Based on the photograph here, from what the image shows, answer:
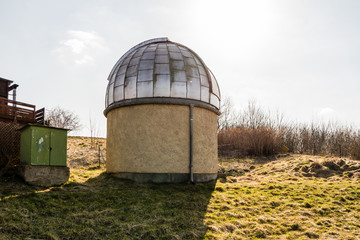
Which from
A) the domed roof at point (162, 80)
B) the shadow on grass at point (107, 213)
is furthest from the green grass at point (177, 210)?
the domed roof at point (162, 80)

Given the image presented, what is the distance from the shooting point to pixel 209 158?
1210cm

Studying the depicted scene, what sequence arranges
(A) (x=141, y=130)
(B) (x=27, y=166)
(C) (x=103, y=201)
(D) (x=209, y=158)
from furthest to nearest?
(D) (x=209, y=158) < (A) (x=141, y=130) < (B) (x=27, y=166) < (C) (x=103, y=201)

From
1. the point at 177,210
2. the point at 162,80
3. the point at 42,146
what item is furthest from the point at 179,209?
the point at 162,80

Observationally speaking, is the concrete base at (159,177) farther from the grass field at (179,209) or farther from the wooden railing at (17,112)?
the wooden railing at (17,112)

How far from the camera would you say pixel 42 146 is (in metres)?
9.48

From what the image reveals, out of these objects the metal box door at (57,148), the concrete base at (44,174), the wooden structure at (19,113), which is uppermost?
the wooden structure at (19,113)

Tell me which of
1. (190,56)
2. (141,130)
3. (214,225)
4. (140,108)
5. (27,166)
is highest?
(190,56)

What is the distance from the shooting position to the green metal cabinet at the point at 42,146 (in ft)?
30.5

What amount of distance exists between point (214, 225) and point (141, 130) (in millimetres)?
4962

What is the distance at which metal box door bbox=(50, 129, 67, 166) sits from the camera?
9.68 meters

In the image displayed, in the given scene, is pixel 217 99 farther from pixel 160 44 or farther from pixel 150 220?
pixel 150 220

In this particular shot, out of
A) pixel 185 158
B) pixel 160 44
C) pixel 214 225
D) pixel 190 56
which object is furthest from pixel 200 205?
pixel 160 44

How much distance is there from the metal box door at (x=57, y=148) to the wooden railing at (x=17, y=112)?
6010 millimetres

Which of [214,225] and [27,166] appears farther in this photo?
[27,166]
